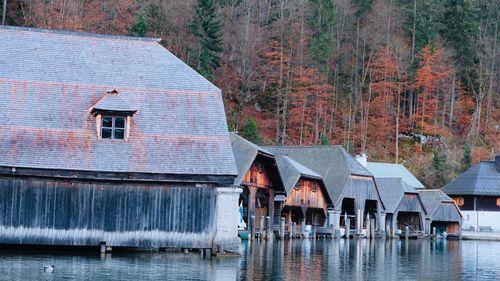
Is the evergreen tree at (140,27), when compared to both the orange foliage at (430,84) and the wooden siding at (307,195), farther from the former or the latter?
the orange foliage at (430,84)

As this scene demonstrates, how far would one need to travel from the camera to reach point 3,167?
3822 cm

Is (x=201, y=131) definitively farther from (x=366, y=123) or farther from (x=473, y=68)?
(x=473, y=68)

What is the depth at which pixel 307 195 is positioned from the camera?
68312mm

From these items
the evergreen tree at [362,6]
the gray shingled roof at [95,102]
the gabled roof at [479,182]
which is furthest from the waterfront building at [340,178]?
the evergreen tree at [362,6]

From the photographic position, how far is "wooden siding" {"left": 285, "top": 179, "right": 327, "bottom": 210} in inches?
2627

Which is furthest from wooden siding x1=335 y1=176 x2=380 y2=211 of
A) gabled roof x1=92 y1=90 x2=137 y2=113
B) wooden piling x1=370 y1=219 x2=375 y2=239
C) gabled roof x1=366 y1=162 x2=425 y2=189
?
gabled roof x1=92 y1=90 x2=137 y2=113

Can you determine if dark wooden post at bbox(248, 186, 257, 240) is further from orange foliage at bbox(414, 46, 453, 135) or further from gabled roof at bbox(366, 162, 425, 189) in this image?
orange foliage at bbox(414, 46, 453, 135)

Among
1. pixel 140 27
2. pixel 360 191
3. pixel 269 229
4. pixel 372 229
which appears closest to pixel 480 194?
pixel 372 229

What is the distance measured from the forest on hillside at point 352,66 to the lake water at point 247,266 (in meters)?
46.1

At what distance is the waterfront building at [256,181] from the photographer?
181 ft

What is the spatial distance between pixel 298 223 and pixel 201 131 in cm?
3400

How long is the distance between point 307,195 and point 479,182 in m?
32.3

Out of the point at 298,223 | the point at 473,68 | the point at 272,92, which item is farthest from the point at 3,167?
the point at 473,68

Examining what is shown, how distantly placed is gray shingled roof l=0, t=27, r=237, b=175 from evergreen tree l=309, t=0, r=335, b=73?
199ft
